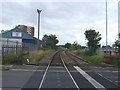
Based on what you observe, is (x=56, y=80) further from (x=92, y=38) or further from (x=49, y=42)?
(x=49, y=42)

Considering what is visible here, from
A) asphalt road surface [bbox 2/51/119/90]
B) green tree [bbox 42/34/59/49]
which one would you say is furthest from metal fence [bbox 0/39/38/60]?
green tree [bbox 42/34/59/49]

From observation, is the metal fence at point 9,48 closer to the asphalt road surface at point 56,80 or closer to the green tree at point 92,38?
the asphalt road surface at point 56,80

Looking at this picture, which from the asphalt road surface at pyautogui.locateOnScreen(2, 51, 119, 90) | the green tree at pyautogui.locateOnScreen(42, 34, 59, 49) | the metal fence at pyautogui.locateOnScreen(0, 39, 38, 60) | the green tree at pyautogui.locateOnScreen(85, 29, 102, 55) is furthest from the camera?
the green tree at pyautogui.locateOnScreen(42, 34, 59, 49)

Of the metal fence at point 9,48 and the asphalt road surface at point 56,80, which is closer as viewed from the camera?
the asphalt road surface at point 56,80

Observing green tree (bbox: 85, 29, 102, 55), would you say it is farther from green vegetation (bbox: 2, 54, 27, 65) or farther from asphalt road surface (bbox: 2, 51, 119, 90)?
asphalt road surface (bbox: 2, 51, 119, 90)

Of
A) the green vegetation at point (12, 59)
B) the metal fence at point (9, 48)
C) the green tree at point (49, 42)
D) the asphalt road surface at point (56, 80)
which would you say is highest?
the green tree at point (49, 42)

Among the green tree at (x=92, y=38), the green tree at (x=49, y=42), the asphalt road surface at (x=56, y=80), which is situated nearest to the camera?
the asphalt road surface at (x=56, y=80)

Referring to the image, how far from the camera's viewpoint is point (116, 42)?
2075 cm

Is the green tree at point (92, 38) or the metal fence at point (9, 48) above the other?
the green tree at point (92, 38)

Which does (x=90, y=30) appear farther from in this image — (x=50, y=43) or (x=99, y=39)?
(x=50, y=43)

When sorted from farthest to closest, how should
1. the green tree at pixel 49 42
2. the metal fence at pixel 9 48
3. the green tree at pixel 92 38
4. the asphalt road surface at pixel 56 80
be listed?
1. the green tree at pixel 49 42
2. the green tree at pixel 92 38
3. the metal fence at pixel 9 48
4. the asphalt road surface at pixel 56 80

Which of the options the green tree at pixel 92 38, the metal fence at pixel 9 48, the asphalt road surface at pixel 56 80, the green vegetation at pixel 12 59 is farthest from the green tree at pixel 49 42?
the asphalt road surface at pixel 56 80

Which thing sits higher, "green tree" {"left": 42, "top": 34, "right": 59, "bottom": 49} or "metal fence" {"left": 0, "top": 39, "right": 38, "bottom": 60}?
"green tree" {"left": 42, "top": 34, "right": 59, "bottom": 49}

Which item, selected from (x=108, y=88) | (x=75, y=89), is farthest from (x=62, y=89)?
(x=108, y=88)
